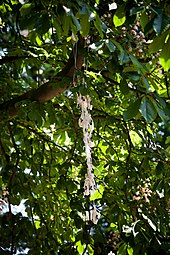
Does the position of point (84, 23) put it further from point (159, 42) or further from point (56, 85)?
point (56, 85)

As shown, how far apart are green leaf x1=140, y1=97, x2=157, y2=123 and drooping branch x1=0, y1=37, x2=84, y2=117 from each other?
0.27 meters

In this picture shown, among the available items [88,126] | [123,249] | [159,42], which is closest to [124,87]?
[88,126]

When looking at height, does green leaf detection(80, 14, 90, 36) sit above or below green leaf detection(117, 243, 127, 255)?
above

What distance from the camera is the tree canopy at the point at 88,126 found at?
1.01 metres

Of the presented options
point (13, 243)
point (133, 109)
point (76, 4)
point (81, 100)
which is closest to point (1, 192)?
point (13, 243)

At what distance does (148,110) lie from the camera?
37.3 inches

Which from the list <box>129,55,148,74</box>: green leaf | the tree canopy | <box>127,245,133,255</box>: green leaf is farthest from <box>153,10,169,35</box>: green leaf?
<box>127,245,133,255</box>: green leaf

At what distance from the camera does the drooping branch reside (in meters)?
1.25

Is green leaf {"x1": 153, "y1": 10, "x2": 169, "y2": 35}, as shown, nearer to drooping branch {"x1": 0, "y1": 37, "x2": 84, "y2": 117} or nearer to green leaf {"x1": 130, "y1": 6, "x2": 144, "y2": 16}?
green leaf {"x1": 130, "y1": 6, "x2": 144, "y2": 16}

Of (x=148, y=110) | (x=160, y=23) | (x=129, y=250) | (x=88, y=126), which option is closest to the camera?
(x=160, y=23)

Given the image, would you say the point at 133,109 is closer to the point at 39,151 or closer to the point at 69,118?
the point at 69,118

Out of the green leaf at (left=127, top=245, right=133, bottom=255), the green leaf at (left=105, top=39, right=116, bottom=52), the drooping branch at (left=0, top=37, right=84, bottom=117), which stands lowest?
the green leaf at (left=127, top=245, right=133, bottom=255)

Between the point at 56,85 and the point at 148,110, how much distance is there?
40 cm

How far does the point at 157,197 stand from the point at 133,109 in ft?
1.92
